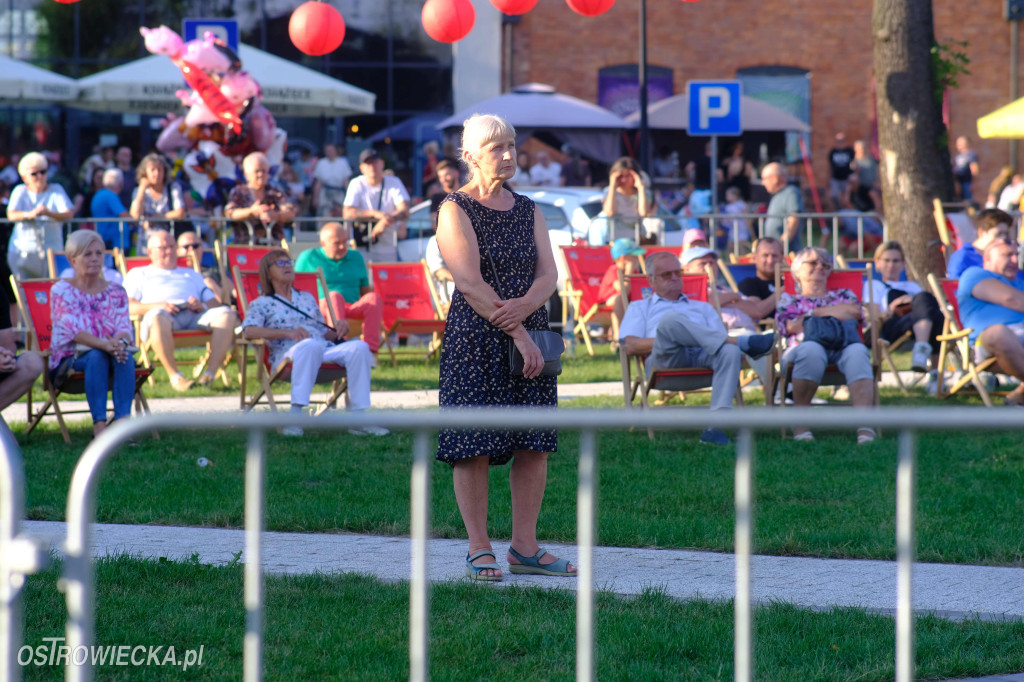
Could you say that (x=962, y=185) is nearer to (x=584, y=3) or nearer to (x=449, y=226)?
(x=584, y=3)

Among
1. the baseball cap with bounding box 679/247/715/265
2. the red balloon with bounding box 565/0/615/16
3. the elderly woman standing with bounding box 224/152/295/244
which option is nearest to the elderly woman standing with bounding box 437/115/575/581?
the red balloon with bounding box 565/0/615/16

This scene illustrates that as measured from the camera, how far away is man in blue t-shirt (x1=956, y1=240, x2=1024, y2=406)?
933cm

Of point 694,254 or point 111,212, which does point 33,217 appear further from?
point 694,254

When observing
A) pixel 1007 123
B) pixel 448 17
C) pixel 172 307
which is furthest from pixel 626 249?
pixel 1007 123

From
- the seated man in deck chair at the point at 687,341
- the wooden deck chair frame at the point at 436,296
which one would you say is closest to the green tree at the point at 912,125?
the wooden deck chair frame at the point at 436,296

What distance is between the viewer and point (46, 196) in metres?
13.1

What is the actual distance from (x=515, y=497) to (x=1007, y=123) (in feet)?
35.7

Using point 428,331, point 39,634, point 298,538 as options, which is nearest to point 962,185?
point 428,331

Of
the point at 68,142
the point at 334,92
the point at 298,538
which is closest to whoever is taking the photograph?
the point at 298,538

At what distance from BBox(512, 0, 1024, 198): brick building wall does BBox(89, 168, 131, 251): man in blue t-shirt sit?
14129 mm

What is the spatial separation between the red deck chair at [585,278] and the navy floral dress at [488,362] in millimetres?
7794

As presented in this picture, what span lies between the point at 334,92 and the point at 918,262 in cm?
876

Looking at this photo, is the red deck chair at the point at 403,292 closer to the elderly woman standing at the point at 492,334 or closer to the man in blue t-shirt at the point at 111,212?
the man in blue t-shirt at the point at 111,212

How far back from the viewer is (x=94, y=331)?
8.50m
